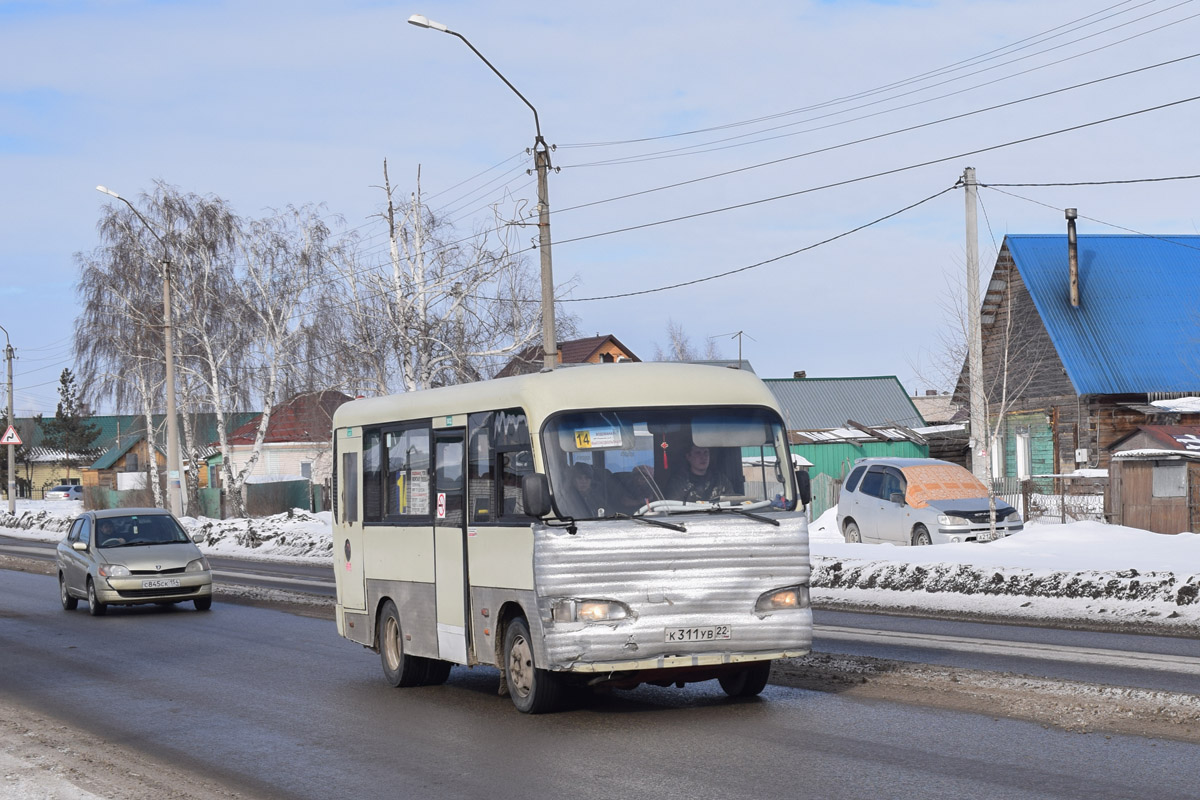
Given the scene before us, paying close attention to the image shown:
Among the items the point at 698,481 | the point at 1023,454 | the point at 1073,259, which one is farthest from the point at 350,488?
the point at 1023,454

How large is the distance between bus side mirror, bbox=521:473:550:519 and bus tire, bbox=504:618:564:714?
36.9 inches

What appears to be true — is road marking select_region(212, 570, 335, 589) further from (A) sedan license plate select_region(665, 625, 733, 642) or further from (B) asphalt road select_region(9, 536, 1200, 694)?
(A) sedan license plate select_region(665, 625, 733, 642)

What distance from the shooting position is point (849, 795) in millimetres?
7266

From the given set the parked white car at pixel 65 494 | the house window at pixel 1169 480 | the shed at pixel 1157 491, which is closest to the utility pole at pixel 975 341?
the shed at pixel 1157 491

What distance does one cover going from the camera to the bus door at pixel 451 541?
1120 centimetres

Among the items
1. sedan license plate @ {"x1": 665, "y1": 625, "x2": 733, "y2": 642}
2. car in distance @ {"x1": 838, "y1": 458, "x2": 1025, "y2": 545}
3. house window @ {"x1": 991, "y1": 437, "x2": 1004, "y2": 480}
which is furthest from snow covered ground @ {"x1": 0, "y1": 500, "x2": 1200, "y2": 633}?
house window @ {"x1": 991, "y1": 437, "x2": 1004, "y2": 480}

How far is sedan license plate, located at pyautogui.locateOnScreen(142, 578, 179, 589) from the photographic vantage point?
21.5m

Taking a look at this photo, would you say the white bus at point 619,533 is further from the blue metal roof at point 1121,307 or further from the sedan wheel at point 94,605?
the blue metal roof at point 1121,307

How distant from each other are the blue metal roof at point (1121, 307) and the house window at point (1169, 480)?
16846mm

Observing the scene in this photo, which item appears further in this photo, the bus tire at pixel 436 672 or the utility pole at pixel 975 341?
the utility pole at pixel 975 341

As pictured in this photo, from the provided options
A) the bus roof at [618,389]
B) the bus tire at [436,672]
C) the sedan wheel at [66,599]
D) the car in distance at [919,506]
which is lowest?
the sedan wheel at [66,599]

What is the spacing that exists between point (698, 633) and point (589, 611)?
768 millimetres

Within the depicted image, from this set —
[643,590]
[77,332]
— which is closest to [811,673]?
[643,590]

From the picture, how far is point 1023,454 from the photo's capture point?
49094 millimetres
